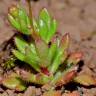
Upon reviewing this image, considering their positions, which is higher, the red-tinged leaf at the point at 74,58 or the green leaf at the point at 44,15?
the green leaf at the point at 44,15

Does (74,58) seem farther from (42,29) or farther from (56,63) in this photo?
(42,29)

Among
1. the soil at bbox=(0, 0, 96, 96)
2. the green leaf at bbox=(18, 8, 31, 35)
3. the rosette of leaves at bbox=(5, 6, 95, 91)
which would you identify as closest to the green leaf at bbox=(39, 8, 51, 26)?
the rosette of leaves at bbox=(5, 6, 95, 91)

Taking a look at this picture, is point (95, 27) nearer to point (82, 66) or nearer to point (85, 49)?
point (85, 49)

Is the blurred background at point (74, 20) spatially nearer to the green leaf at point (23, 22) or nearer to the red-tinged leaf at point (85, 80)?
the red-tinged leaf at point (85, 80)

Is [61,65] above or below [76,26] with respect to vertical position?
below

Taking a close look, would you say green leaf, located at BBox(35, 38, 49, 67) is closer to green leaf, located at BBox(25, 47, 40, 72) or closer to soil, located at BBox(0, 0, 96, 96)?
green leaf, located at BBox(25, 47, 40, 72)

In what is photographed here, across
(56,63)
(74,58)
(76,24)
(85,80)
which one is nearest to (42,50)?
(56,63)

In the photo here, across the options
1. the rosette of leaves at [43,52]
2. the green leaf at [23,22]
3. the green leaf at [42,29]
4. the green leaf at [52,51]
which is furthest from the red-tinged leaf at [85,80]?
the green leaf at [23,22]

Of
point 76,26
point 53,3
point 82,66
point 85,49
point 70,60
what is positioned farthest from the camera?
point 53,3

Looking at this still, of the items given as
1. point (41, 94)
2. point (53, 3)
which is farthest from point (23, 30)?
point (53, 3)
